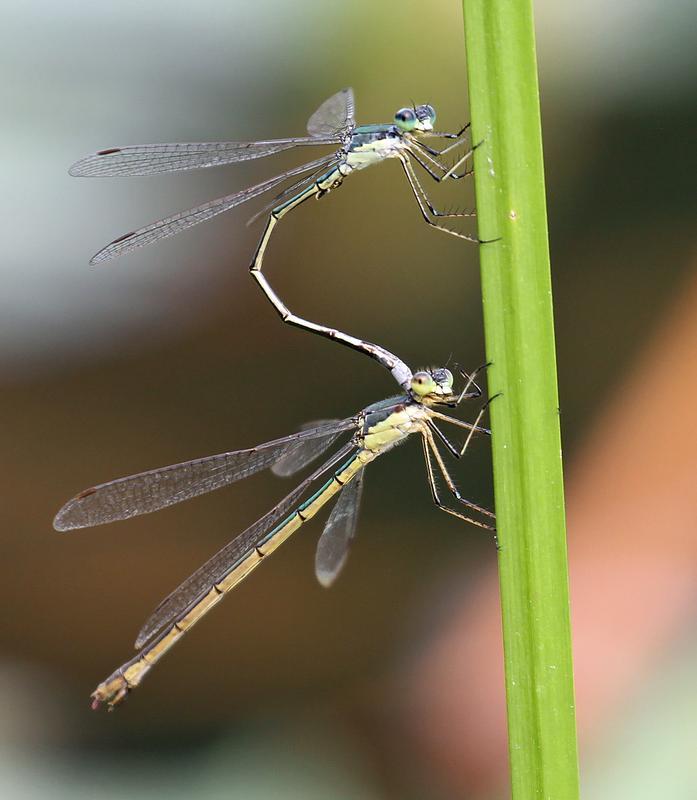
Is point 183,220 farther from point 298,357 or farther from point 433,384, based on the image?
point 298,357

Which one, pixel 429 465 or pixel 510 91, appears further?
pixel 429 465

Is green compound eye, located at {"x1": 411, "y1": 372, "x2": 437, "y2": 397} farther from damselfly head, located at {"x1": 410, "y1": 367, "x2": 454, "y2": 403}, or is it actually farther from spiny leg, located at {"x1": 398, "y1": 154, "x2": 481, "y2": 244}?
spiny leg, located at {"x1": 398, "y1": 154, "x2": 481, "y2": 244}

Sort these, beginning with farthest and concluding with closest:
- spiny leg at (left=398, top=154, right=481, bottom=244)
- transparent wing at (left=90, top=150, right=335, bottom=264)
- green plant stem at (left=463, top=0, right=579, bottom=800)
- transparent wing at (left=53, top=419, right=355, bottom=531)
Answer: transparent wing at (left=53, top=419, right=355, bottom=531)
transparent wing at (left=90, top=150, right=335, bottom=264)
spiny leg at (left=398, top=154, right=481, bottom=244)
green plant stem at (left=463, top=0, right=579, bottom=800)

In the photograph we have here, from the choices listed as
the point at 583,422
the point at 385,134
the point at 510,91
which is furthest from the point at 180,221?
the point at 583,422

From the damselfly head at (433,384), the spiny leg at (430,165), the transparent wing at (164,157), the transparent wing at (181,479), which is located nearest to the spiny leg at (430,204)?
the spiny leg at (430,165)

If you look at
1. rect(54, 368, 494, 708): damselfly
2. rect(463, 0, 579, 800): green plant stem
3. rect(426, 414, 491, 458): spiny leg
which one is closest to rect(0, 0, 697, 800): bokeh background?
rect(54, 368, 494, 708): damselfly

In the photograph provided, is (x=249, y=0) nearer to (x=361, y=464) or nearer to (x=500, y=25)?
(x=361, y=464)
